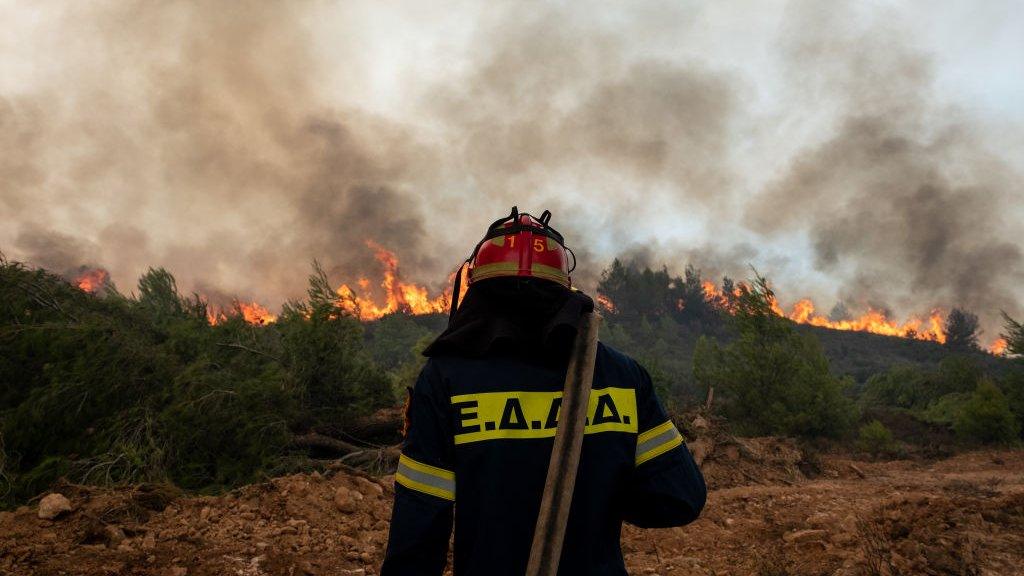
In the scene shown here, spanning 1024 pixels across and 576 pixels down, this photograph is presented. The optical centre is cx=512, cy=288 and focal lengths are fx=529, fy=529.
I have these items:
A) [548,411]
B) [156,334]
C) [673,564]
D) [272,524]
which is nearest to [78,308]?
[156,334]

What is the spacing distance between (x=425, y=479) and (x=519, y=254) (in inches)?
33.8

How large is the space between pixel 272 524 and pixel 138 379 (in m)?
4.55

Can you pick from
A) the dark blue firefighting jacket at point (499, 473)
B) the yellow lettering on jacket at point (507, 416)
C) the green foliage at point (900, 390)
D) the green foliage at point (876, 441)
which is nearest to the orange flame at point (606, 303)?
the green foliage at point (900, 390)

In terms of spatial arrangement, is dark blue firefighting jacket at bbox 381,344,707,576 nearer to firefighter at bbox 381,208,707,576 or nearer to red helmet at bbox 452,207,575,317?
firefighter at bbox 381,208,707,576

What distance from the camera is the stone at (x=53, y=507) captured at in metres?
4.88

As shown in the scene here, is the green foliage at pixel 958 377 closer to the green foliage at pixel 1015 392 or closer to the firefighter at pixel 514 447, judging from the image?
the green foliage at pixel 1015 392

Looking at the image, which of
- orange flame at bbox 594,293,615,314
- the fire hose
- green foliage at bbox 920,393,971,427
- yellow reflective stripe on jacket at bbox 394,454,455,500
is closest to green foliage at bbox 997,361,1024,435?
green foliage at bbox 920,393,971,427

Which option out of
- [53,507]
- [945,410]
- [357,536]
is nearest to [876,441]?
[945,410]

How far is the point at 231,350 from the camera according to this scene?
13.4m

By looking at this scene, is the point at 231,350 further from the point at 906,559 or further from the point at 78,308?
the point at 906,559

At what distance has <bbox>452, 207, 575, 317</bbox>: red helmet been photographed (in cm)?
198

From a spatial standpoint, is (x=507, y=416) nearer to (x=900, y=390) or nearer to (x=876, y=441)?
(x=876, y=441)

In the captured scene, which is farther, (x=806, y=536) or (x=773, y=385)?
(x=773, y=385)

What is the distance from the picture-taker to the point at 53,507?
16.1 ft
